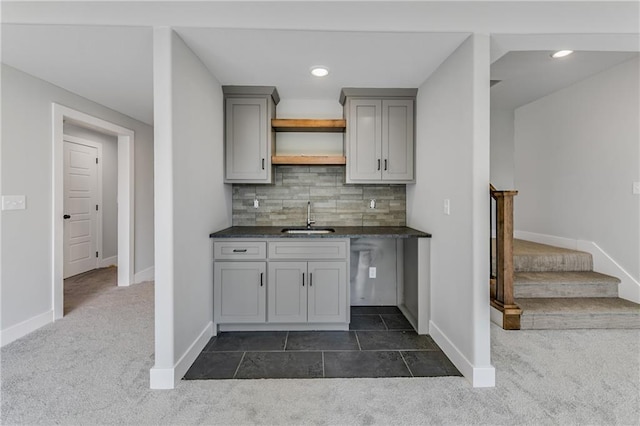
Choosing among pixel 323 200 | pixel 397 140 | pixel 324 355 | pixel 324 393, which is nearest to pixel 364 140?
pixel 397 140

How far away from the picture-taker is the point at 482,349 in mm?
2020

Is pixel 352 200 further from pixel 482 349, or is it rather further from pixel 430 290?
pixel 482 349

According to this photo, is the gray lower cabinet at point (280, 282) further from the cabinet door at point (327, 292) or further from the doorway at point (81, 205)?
the doorway at point (81, 205)

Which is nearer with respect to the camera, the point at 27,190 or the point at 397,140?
the point at 27,190

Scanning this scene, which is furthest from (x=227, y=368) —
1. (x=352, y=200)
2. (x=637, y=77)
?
(x=637, y=77)

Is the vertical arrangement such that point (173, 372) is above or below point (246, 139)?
below

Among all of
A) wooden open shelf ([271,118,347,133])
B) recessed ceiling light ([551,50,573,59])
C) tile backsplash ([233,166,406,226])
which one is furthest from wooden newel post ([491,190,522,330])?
wooden open shelf ([271,118,347,133])

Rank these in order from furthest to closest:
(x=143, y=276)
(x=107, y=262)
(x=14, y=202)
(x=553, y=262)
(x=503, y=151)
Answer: (x=107, y=262), (x=503, y=151), (x=143, y=276), (x=553, y=262), (x=14, y=202)

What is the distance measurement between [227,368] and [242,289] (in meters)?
0.71

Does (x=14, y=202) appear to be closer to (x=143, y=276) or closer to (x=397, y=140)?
(x=143, y=276)

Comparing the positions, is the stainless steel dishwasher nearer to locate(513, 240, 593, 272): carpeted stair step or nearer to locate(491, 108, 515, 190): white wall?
locate(513, 240, 593, 272): carpeted stair step

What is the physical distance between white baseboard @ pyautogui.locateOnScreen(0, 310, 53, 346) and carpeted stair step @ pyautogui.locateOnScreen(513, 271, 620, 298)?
4.66 m

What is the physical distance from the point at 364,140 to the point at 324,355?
2.08 metres

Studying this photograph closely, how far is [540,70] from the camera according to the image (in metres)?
A: 3.17
